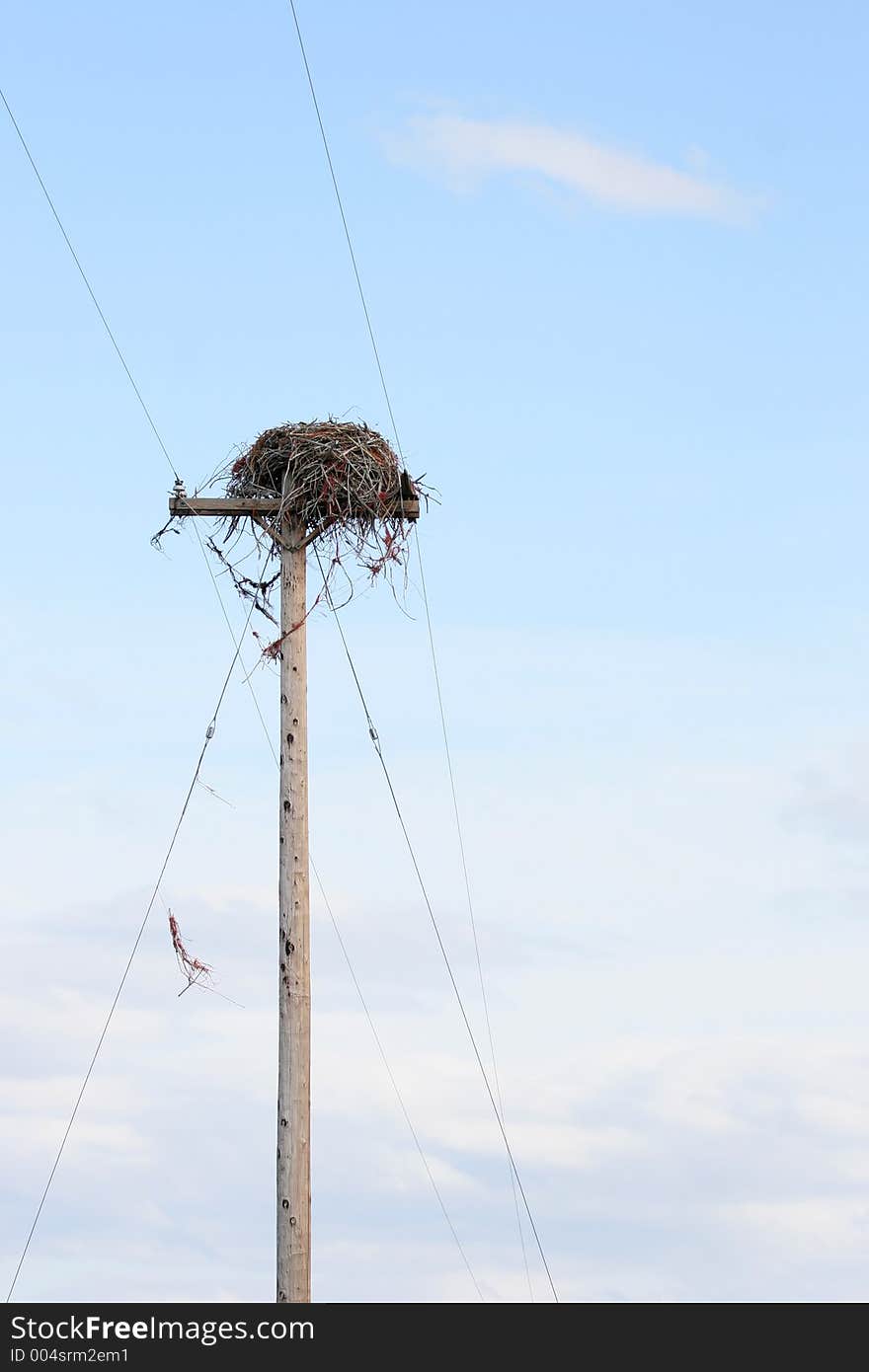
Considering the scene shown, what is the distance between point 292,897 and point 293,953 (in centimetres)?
40

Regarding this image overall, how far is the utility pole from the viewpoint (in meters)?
14.0

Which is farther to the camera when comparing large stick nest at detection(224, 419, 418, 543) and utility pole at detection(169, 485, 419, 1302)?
large stick nest at detection(224, 419, 418, 543)

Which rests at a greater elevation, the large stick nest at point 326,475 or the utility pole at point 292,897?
the large stick nest at point 326,475

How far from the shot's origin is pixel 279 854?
14.8 metres

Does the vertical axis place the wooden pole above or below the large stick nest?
below

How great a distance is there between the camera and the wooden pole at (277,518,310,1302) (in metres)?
13.9

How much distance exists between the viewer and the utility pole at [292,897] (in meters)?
14.0

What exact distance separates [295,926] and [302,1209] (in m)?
1.96

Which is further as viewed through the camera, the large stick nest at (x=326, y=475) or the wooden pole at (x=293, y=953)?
the large stick nest at (x=326, y=475)

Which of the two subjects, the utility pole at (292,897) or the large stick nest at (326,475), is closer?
the utility pole at (292,897)
